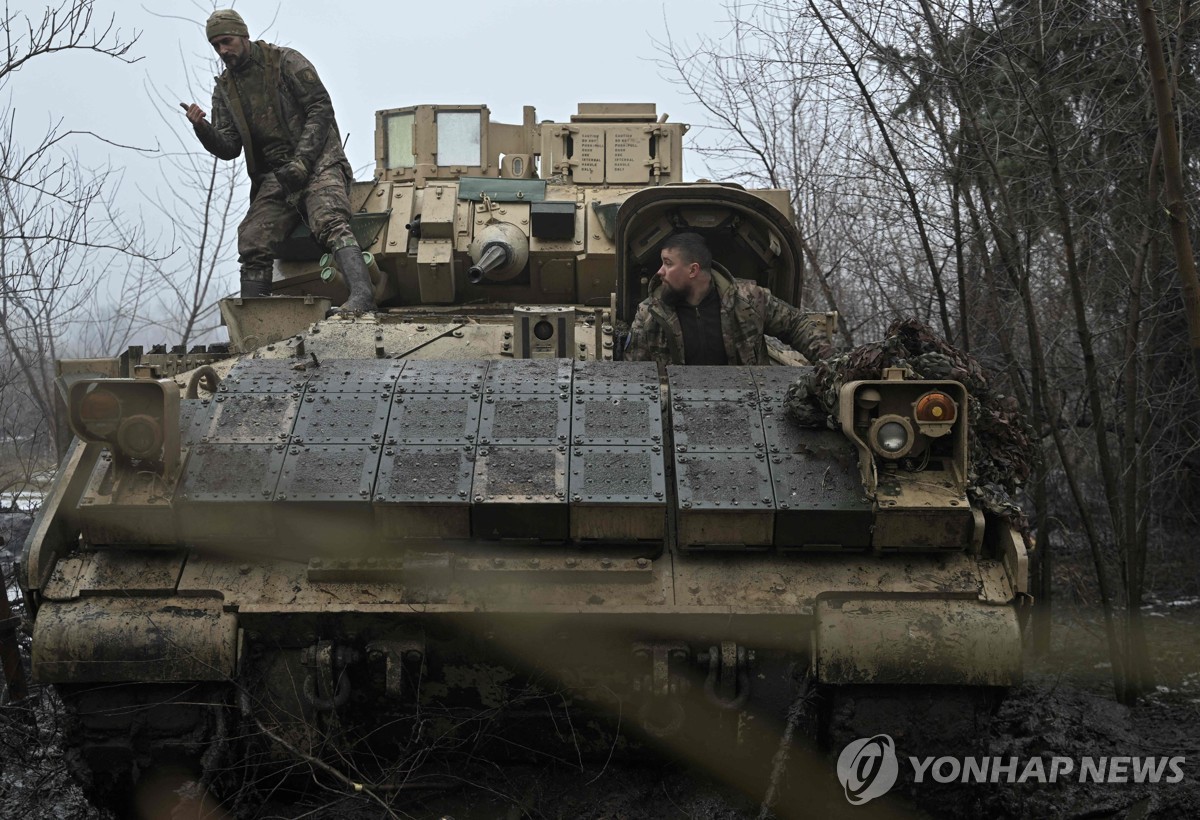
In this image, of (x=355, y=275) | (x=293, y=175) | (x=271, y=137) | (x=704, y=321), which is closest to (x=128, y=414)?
(x=704, y=321)

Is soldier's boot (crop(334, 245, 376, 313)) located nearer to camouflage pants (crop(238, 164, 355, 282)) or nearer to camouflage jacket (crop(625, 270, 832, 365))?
camouflage pants (crop(238, 164, 355, 282))

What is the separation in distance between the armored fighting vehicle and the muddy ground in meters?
0.21

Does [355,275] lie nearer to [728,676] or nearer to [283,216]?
[283,216]

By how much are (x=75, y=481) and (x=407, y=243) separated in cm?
334

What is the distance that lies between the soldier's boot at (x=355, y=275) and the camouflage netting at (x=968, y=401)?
3.27m

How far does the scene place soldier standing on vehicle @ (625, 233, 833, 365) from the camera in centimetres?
629

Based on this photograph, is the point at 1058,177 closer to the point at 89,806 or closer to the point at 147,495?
the point at 147,495

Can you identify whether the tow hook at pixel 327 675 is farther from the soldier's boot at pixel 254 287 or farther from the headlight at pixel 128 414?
the soldier's boot at pixel 254 287

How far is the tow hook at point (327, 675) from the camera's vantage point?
4844 mm

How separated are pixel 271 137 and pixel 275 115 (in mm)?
147

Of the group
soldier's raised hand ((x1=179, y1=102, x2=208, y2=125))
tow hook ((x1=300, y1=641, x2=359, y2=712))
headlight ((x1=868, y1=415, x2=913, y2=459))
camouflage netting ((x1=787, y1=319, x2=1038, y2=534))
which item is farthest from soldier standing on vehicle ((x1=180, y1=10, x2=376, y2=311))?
headlight ((x1=868, y1=415, x2=913, y2=459))

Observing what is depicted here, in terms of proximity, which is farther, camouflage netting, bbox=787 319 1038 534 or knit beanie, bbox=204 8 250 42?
knit beanie, bbox=204 8 250 42

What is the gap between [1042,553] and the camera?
29.7 ft

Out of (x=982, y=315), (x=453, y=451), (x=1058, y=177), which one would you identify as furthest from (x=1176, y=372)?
(x=453, y=451)
